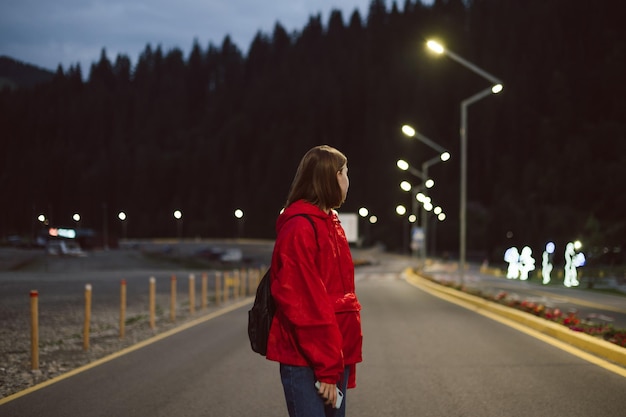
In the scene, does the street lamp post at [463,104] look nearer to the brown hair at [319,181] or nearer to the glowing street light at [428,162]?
the glowing street light at [428,162]

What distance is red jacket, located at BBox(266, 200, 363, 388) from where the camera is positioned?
Result: 3451 mm

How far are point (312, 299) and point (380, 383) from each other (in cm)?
567

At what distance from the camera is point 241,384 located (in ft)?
29.1

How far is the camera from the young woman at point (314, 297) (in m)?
3.46

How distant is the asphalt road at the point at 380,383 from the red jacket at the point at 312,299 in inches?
147

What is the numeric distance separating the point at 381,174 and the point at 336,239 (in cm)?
17952

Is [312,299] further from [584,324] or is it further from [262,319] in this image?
[584,324]

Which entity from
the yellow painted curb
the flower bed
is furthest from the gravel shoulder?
the flower bed

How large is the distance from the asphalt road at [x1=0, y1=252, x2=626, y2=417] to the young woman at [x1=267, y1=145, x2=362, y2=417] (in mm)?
3719

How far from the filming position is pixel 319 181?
12.2ft

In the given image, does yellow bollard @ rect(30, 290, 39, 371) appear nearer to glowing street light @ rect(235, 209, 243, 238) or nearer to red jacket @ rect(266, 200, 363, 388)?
red jacket @ rect(266, 200, 363, 388)

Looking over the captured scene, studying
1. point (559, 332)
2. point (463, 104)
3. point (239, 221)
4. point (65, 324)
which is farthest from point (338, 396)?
point (239, 221)

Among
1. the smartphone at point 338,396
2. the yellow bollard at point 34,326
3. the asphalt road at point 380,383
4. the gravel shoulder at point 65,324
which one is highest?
the smartphone at point 338,396

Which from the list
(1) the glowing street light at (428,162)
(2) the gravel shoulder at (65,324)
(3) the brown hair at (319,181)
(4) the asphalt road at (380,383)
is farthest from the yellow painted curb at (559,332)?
(1) the glowing street light at (428,162)
